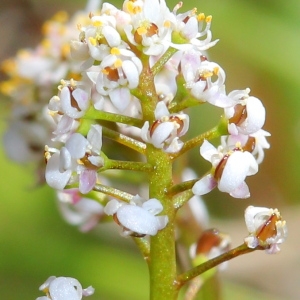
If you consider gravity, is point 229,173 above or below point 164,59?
below

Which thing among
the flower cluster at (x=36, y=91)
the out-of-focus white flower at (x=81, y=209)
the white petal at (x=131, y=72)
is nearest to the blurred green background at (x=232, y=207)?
the flower cluster at (x=36, y=91)

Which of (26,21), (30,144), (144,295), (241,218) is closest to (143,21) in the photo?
(30,144)

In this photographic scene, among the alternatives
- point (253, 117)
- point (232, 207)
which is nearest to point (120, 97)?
point (253, 117)

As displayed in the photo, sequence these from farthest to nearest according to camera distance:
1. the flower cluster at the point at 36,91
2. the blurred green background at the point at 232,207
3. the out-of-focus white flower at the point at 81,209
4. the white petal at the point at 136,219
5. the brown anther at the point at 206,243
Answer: the blurred green background at the point at 232,207
the flower cluster at the point at 36,91
the out-of-focus white flower at the point at 81,209
the brown anther at the point at 206,243
the white petal at the point at 136,219

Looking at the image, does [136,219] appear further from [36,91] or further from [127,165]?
[36,91]

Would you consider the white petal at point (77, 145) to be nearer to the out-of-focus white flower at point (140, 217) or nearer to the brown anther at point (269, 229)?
the out-of-focus white flower at point (140, 217)
